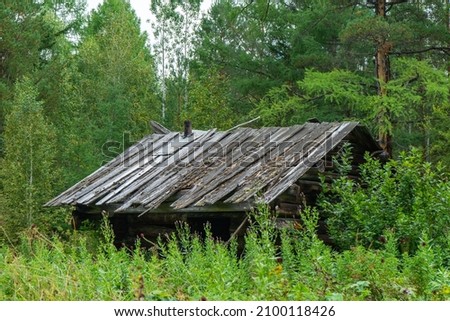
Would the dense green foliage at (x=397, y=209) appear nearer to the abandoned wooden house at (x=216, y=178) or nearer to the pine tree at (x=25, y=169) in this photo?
the abandoned wooden house at (x=216, y=178)

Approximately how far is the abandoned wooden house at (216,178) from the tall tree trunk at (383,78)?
18.6ft

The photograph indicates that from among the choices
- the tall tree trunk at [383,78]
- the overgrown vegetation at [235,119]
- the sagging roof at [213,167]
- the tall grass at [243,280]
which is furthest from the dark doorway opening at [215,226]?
the tall tree trunk at [383,78]

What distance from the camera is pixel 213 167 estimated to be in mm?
13867

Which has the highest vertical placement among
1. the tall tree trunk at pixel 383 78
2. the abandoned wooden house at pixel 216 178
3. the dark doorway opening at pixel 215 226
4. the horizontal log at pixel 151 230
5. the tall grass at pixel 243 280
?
the tall tree trunk at pixel 383 78

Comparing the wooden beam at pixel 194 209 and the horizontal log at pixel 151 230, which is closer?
the wooden beam at pixel 194 209

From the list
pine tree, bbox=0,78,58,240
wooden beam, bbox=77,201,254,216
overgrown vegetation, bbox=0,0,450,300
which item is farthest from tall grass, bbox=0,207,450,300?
pine tree, bbox=0,78,58,240

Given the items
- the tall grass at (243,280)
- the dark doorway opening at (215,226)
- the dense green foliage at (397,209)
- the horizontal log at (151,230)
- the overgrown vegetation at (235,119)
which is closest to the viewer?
the tall grass at (243,280)

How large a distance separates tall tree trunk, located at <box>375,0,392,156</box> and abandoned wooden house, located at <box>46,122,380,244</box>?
5.66 meters

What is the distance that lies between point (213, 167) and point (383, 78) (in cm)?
896

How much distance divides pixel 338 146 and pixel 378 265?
6.31 m

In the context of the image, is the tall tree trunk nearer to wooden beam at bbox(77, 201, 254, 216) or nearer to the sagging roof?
the sagging roof

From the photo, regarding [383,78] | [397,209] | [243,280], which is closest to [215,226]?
[397,209]

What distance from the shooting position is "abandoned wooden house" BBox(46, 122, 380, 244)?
1235 cm

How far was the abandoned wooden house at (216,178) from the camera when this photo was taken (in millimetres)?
12352
